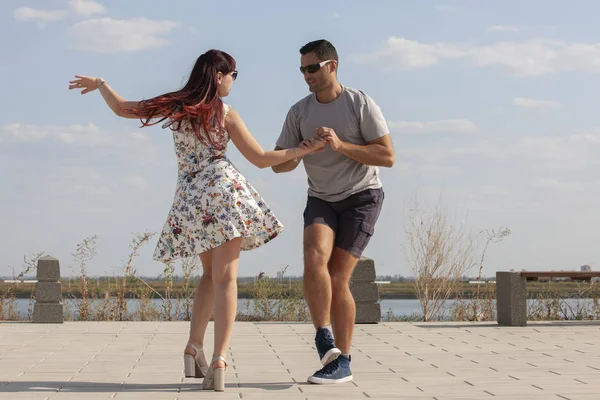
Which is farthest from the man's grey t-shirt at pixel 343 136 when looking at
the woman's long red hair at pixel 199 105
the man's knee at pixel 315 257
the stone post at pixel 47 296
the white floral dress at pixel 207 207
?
the stone post at pixel 47 296

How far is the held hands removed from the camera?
6.07m

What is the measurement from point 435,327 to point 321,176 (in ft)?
17.3

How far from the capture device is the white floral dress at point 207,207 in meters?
5.79

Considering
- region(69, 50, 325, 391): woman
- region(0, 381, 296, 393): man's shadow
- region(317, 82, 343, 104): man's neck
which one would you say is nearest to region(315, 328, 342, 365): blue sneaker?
region(0, 381, 296, 393): man's shadow

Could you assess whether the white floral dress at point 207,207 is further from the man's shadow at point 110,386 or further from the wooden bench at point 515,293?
the wooden bench at point 515,293

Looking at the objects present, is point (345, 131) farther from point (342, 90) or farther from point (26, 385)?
point (26, 385)

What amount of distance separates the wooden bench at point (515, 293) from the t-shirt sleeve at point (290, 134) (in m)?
5.61

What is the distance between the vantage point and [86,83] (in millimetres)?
6094

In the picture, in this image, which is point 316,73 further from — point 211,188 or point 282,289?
point 282,289

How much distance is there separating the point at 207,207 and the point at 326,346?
3.79 feet

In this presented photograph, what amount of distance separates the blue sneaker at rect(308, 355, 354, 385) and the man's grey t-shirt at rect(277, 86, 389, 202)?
1075 millimetres

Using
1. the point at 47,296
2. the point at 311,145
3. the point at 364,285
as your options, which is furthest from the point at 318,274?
the point at 47,296

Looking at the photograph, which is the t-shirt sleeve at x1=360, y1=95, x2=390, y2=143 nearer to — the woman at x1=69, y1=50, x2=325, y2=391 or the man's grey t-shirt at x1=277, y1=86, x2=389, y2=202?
the man's grey t-shirt at x1=277, y1=86, x2=389, y2=202

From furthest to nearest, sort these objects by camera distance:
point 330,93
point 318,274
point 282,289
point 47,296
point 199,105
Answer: point 282,289
point 47,296
point 330,93
point 318,274
point 199,105
